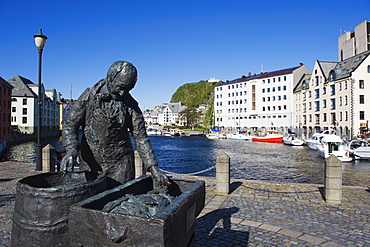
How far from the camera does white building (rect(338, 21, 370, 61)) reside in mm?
46438

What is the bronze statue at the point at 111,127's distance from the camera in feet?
10.2

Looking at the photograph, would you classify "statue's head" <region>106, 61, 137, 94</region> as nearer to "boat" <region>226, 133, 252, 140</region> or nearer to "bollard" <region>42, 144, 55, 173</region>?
"bollard" <region>42, 144, 55, 173</region>

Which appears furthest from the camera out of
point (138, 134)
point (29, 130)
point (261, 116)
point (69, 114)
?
point (261, 116)

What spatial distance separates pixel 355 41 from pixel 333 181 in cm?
5191

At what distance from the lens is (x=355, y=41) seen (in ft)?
162

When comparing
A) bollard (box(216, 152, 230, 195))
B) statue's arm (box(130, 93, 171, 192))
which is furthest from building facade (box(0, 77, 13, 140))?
statue's arm (box(130, 93, 171, 192))

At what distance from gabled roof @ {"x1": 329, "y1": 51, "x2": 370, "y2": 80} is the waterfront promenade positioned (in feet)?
125

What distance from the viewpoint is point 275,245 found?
15.9 feet

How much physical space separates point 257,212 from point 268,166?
17159 millimetres

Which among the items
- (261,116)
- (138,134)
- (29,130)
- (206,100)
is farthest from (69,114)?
(206,100)

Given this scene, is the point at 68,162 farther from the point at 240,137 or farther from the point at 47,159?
the point at 240,137

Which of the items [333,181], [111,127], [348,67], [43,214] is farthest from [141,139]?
[348,67]

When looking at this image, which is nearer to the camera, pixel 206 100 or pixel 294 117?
pixel 294 117

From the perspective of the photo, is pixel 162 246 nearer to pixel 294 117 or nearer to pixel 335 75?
pixel 335 75
